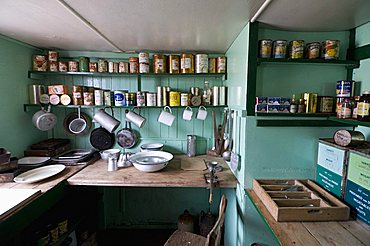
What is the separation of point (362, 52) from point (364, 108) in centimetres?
44

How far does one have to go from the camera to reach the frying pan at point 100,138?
1.90 m

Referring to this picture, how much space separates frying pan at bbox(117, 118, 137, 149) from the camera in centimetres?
189

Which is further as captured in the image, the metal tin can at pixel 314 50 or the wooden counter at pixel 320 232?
the metal tin can at pixel 314 50

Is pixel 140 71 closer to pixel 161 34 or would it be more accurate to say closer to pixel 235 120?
pixel 161 34

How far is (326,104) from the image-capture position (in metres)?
1.20

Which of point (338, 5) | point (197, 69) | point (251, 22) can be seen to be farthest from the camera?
point (197, 69)

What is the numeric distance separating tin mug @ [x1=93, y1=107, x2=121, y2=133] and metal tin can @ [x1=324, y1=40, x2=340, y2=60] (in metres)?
1.55

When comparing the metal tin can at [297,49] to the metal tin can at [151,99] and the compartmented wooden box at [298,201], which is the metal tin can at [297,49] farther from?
the metal tin can at [151,99]

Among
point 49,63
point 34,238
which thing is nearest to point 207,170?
point 34,238

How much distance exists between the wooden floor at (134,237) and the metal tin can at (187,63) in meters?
1.60

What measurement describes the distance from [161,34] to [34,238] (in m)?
1.57

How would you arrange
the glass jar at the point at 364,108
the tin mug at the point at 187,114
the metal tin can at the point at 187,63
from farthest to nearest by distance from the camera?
the tin mug at the point at 187,114, the metal tin can at the point at 187,63, the glass jar at the point at 364,108

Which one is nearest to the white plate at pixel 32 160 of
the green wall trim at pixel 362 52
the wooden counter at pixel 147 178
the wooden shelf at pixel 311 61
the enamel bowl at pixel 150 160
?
the wooden counter at pixel 147 178

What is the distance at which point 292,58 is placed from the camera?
3.84 ft
